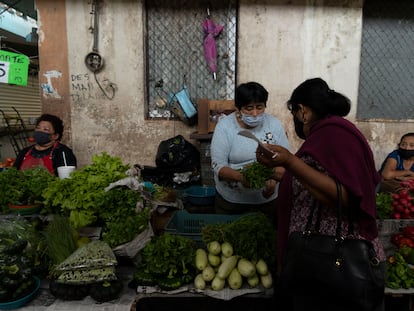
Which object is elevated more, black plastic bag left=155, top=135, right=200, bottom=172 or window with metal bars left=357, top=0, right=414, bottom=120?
window with metal bars left=357, top=0, right=414, bottom=120

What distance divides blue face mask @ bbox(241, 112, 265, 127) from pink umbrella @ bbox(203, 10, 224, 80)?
8.08ft

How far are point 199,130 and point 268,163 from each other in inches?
135

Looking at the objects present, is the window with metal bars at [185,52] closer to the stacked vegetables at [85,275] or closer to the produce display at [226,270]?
the produce display at [226,270]

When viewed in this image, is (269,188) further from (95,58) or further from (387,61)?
(387,61)

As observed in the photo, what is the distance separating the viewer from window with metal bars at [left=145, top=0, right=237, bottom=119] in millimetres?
5312

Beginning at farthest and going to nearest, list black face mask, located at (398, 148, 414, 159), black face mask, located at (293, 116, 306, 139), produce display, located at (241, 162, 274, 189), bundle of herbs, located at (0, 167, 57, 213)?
black face mask, located at (398, 148, 414, 159) < bundle of herbs, located at (0, 167, 57, 213) < produce display, located at (241, 162, 274, 189) < black face mask, located at (293, 116, 306, 139)

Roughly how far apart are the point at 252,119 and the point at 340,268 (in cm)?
168

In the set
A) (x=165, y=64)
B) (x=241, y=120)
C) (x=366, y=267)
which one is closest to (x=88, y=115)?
(x=165, y=64)

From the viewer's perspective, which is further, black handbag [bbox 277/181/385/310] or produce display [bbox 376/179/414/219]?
produce display [bbox 376/179/414/219]

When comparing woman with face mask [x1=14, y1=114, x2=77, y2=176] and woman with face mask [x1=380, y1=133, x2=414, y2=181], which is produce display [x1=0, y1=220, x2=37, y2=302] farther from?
woman with face mask [x1=380, y1=133, x2=414, y2=181]

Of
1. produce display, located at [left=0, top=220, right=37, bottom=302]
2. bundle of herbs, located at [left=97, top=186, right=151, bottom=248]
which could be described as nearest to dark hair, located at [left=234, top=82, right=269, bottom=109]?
bundle of herbs, located at [left=97, top=186, right=151, bottom=248]

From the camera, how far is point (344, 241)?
1719 mm

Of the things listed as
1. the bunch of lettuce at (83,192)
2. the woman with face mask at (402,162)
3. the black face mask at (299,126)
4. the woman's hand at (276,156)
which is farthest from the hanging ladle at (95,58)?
the woman with face mask at (402,162)

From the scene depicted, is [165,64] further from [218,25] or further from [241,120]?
[241,120]
